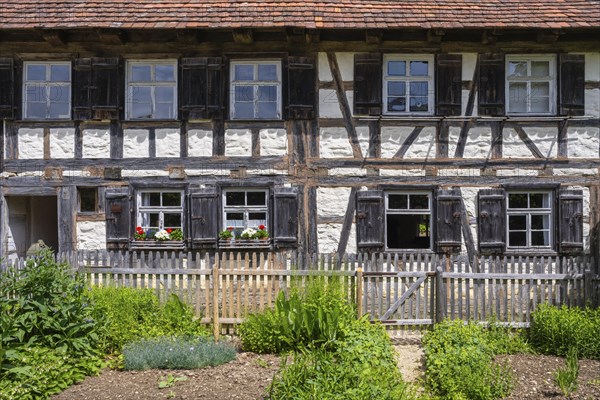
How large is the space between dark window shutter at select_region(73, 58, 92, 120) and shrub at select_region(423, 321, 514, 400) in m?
8.22

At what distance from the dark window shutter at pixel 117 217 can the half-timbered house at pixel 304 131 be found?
29mm

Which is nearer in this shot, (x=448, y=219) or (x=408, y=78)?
(x=448, y=219)

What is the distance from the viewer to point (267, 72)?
10781 millimetres

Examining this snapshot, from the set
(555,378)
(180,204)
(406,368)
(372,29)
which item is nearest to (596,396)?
(555,378)

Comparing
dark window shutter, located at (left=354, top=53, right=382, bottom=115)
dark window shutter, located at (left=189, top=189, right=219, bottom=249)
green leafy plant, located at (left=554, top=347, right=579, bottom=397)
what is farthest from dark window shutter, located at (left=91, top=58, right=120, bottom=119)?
green leafy plant, located at (left=554, top=347, right=579, bottom=397)

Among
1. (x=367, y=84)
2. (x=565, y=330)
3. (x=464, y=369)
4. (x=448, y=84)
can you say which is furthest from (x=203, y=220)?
(x=565, y=330)

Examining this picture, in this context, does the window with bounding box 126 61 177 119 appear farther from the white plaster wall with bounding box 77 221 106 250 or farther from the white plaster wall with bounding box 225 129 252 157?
the white plaster wall with bounding box 77 221 106 250

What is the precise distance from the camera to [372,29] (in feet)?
33.4

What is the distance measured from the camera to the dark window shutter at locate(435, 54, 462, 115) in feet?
34.9

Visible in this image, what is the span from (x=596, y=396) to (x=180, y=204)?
8143 millimetres

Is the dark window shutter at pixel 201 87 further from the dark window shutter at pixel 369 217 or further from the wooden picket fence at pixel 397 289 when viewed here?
the wooden picket fence at pixel 397 289

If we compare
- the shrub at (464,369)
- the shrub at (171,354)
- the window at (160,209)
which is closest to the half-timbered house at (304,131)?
the window at (160,209)

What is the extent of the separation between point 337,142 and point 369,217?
67.2 inches

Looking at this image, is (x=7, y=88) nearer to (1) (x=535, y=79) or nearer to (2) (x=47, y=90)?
(2) (x=47, y=90)
